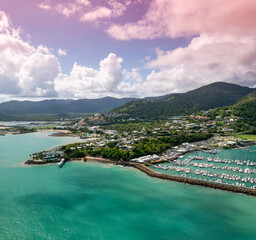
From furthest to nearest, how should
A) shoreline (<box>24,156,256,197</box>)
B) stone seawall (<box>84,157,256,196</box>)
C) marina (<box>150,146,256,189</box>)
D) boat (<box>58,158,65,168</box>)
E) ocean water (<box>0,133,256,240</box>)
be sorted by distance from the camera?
boat (<box>58,158,65,168</box>), marina (<box>150,146,256,189</box>), shoreline (<box>24,156,256,197</box>), stone seawall (<box>84,157,256,196</box>), ocean water (<box>0,133,256,240</box>)

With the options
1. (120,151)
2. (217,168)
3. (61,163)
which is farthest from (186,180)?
(61,163)

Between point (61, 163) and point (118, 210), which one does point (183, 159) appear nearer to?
point (118, 210)

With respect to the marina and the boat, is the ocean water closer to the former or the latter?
the marina

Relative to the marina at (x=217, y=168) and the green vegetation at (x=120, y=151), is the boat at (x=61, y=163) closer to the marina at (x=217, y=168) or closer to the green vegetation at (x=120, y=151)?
the green vegetation at (x=120, y=151)

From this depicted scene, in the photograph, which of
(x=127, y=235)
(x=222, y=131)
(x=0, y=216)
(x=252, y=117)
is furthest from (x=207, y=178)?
(x=252, y=117)

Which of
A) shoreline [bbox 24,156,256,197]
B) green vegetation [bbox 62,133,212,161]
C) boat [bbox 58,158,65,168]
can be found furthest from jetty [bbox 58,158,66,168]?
green vegetation [bbox 62,133,212,161]

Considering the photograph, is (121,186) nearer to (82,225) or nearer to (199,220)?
(82,225)
